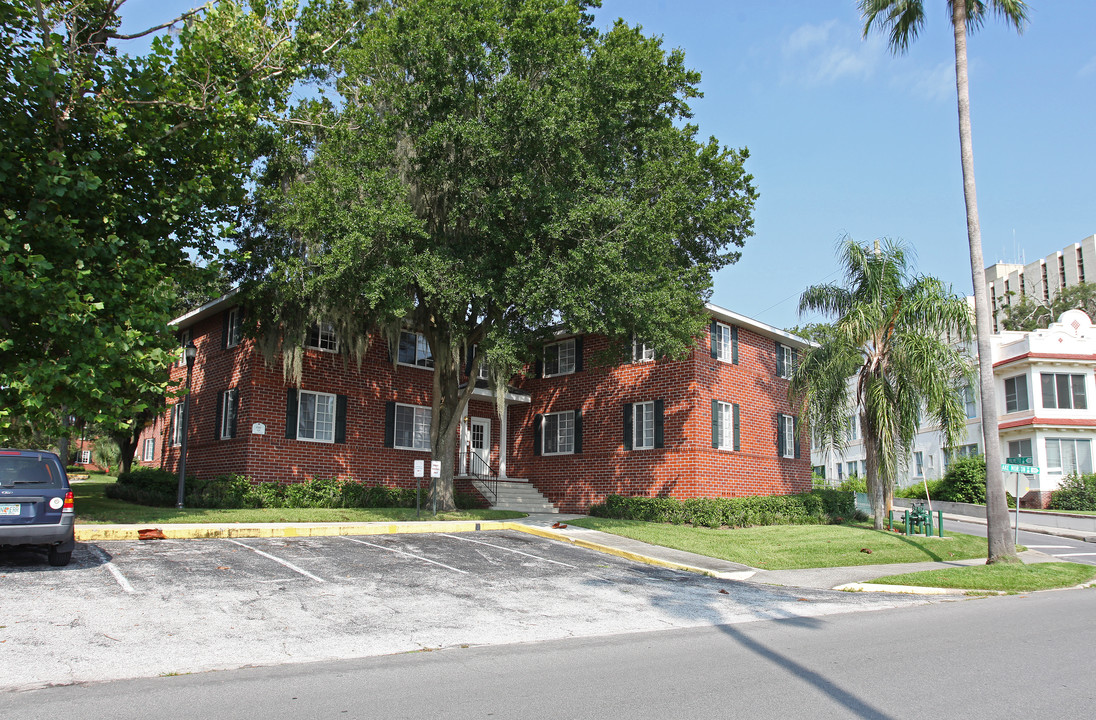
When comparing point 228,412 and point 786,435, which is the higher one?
point 228,412

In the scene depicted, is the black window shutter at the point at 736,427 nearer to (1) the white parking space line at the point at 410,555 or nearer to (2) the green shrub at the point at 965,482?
(1) the white parking space line at the point at 410,555

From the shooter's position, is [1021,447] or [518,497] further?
[1021,447]

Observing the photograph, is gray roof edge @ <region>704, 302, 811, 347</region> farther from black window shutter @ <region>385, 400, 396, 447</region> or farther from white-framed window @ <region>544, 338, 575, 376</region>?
black window shutter @ <region>385, 400, 396, 447</region>

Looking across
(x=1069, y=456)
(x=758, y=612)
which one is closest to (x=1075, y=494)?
(x=1069, y=456)

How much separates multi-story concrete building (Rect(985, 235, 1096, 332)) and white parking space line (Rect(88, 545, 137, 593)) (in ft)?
254

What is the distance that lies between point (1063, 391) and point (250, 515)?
36754 mm

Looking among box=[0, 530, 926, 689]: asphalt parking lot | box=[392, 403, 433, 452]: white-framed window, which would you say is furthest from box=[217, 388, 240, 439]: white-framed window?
box=[0, 530, 926, 689]: asphalt parking lot

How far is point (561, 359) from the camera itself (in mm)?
26547

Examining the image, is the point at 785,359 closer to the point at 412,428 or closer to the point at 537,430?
the point at 537,430

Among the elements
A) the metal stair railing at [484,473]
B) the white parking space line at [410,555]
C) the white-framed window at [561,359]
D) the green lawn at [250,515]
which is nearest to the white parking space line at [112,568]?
the green lawn at [250,515]

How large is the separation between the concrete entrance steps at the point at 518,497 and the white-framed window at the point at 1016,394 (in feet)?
83.2

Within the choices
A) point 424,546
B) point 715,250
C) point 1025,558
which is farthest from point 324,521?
point 1025,558

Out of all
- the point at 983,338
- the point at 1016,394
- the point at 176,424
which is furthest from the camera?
the point at 1016,394

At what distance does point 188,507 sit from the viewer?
788 inches
